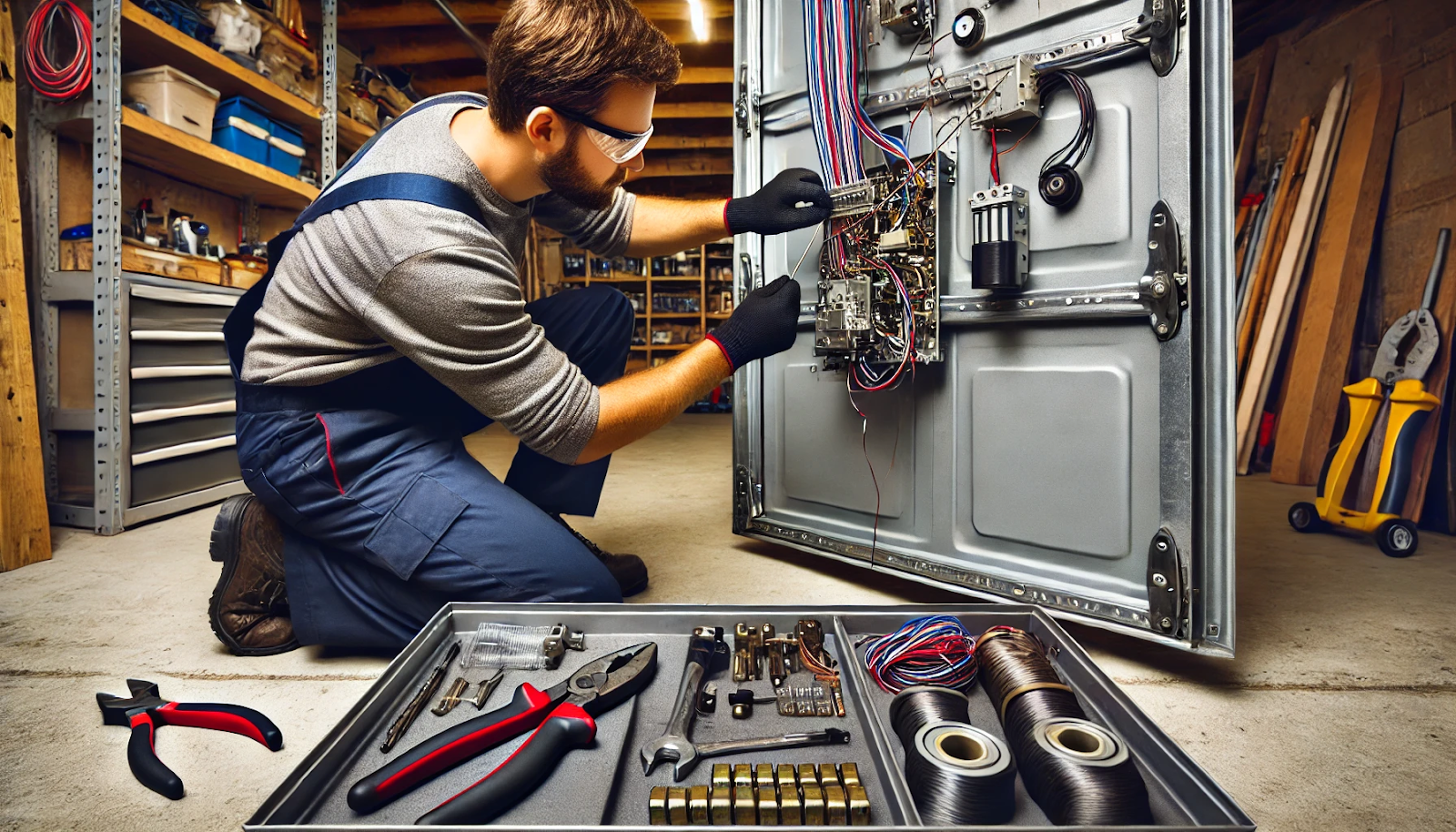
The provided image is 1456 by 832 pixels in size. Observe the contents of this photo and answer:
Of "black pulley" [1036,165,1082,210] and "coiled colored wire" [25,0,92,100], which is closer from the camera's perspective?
"black pulley" [1036,165,1082,210]

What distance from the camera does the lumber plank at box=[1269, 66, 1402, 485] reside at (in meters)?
2.80

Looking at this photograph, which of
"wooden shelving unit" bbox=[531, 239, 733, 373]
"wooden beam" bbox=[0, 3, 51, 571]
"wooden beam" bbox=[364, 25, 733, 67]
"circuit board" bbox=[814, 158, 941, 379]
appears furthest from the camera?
"wooden shelving unit" bbox=[531, 239, 733, 373]

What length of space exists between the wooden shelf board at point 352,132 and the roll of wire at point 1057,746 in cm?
382

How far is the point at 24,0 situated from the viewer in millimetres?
2227

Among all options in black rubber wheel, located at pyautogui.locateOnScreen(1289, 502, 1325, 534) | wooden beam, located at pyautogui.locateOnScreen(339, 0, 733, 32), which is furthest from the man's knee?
wooden beam, located at pyautogui.locateOnScreen(339, 0, 733, 32)

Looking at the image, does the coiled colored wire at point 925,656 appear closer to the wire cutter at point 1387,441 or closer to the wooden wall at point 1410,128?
the wire cutter at point 1387,441

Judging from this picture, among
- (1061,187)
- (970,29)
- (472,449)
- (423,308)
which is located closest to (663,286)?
(472,449)

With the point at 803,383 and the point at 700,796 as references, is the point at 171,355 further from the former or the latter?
the point at 700,796

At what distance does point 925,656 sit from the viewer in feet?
3.53

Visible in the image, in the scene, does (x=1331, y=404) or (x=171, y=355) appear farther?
(x=1331, y=404)

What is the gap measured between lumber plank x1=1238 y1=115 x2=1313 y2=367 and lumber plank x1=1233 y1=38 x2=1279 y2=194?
225mm

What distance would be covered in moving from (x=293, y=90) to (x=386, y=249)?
9.09ft

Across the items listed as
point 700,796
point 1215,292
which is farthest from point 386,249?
point 1215,292

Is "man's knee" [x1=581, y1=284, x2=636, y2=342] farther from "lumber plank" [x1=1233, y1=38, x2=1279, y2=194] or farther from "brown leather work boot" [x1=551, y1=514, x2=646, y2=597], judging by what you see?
"lumber plank" [x1=1233, y1=38, x2=1279, y2=194]
